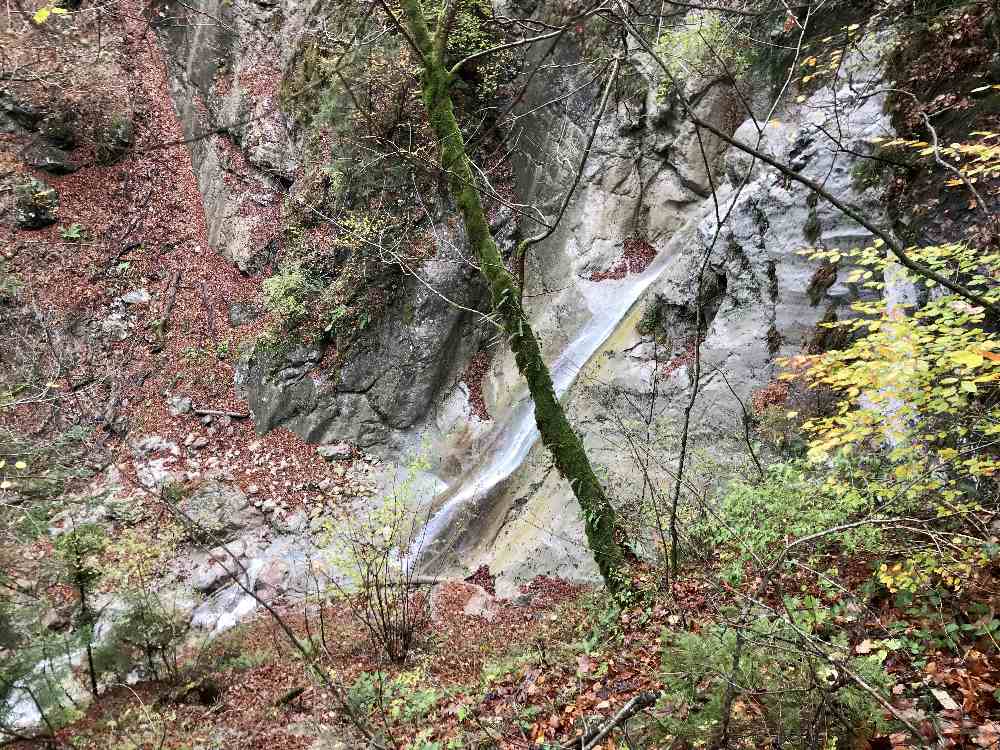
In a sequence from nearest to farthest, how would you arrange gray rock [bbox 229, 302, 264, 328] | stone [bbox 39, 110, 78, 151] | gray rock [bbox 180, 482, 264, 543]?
1. gray rock [bbox 180, 482, 264, 543]
2. gray rock [bbox 229, 302, 264, 328]
3. stone [bbox 39, 110, 78, 151]

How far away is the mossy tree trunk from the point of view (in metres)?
5.09

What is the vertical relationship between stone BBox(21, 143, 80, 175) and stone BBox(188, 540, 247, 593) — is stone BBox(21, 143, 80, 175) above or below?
above

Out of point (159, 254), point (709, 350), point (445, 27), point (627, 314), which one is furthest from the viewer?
point (159, 254)

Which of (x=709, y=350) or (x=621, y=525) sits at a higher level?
(x=709, y=350)

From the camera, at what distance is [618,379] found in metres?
9.36

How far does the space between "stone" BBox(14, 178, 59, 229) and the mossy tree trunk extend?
1510cm

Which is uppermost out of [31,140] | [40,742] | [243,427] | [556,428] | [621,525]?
[31,140]

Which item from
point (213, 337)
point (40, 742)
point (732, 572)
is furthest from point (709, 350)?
point (213, 337)

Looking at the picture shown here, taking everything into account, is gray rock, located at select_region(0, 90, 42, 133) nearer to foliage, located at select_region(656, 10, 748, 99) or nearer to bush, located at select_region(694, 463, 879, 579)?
foliage, located at select_region(656, 10, 748, 99)

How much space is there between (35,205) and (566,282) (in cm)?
1456

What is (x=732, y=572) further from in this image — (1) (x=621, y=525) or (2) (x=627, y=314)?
(2) (x=627, y=314)

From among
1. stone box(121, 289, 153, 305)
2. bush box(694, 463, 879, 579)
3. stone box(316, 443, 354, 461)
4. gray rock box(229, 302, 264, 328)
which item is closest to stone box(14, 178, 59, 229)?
stone box(121, 289, 153, 305)

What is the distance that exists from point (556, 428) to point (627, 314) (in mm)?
5810

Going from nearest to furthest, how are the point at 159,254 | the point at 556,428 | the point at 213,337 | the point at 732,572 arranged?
1. the point at 732,572
2. the point at 556,428
3. the point at 213,337
4. the point at 159,254
